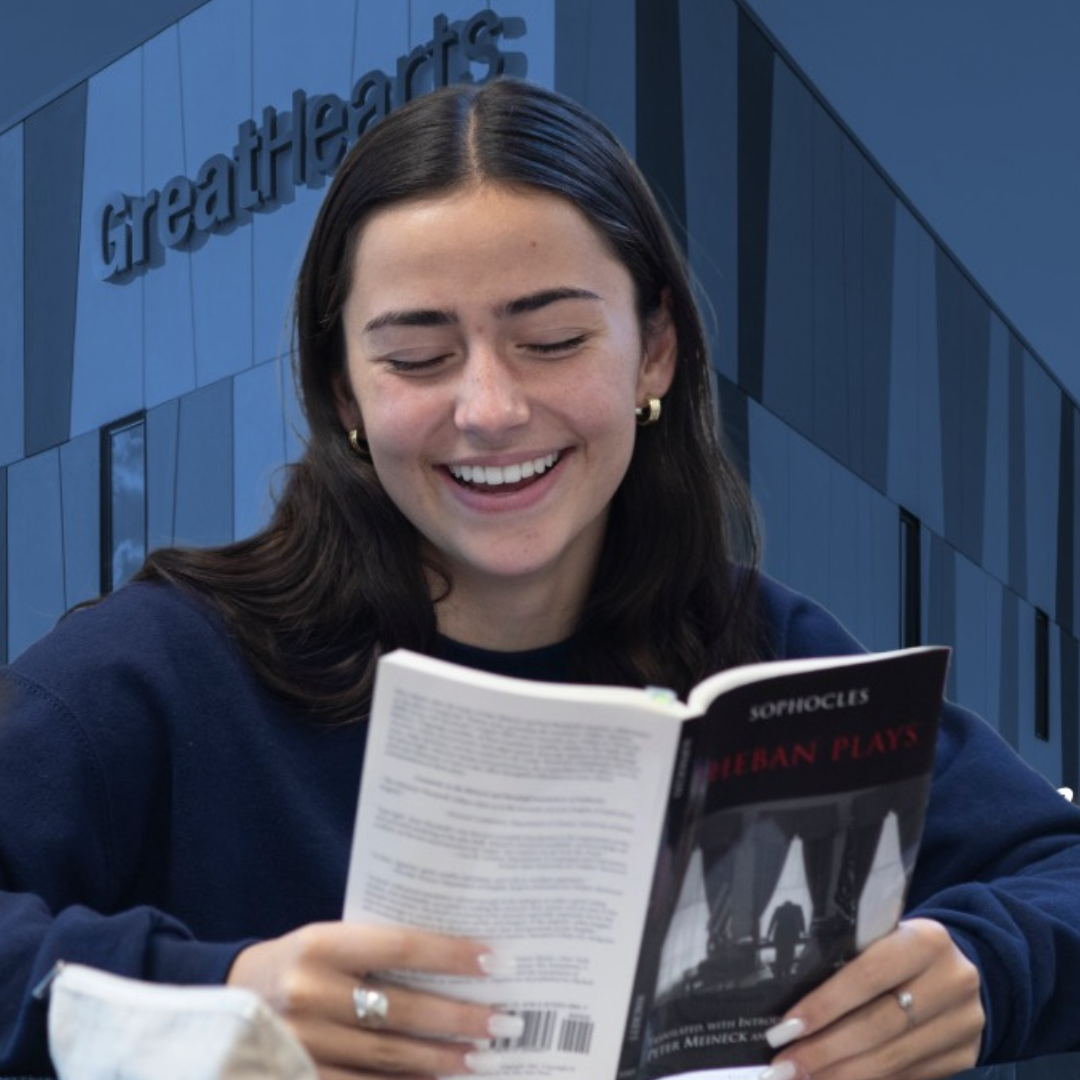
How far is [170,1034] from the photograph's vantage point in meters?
0.65

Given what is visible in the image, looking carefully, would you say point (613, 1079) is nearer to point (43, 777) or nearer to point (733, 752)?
point (733, 752)

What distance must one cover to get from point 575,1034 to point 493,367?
563 mm

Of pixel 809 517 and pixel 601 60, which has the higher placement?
pixel 601 60

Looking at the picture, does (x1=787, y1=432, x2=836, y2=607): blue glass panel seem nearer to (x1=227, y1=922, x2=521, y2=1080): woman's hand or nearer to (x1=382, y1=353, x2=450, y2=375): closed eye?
(x1=382, y1=353, x2=450, y2=375): closed eye

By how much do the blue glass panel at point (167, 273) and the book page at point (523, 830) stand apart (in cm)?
682

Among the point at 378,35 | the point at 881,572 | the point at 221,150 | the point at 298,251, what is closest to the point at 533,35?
the point at 378,35

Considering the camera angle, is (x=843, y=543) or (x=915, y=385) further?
(x=915, y=385)

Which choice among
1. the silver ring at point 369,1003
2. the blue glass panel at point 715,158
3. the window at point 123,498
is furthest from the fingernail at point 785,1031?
the window at point 123,498

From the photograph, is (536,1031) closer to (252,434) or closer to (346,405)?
(346,405)

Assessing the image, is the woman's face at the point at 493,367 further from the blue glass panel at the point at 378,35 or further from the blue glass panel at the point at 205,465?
the blue glass panel at the point at 205,465

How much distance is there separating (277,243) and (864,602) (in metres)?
3.36

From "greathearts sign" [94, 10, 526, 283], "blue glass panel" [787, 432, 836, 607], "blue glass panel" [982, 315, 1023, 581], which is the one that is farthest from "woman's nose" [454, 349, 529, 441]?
"blue glass panel" [982, 315, 1023, 581]

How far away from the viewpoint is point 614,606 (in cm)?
164

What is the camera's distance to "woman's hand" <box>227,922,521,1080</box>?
1.00 m
